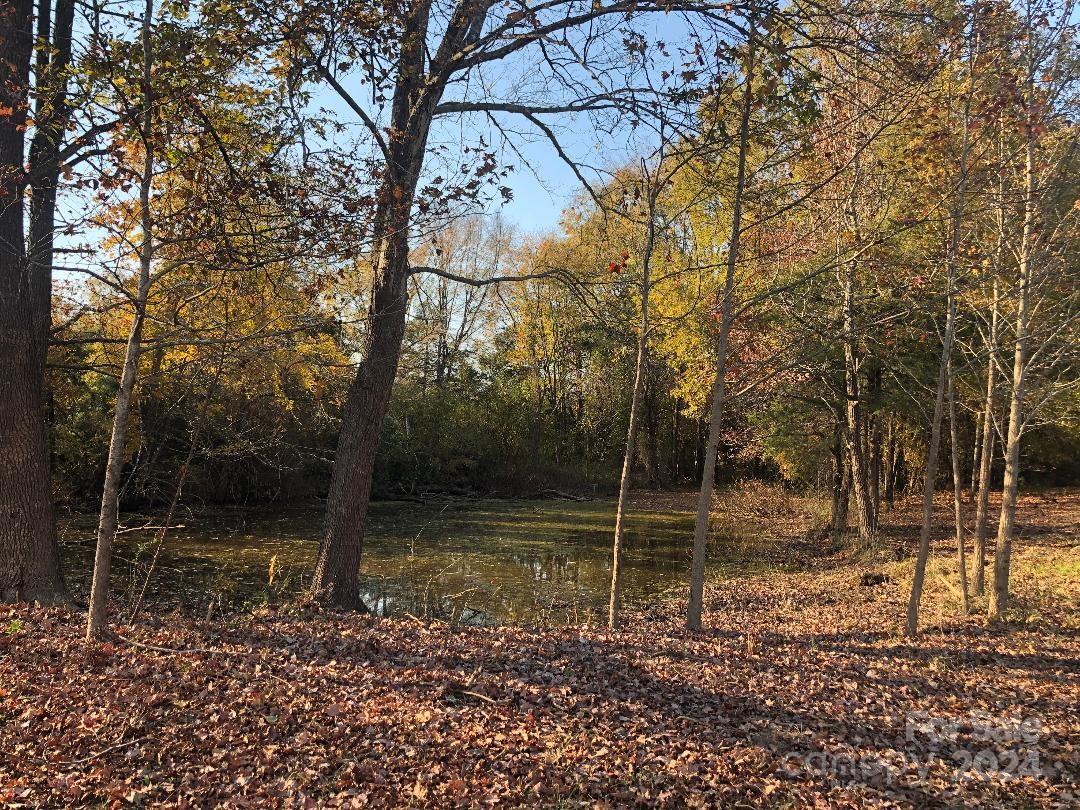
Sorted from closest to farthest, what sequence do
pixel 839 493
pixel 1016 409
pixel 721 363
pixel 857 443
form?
pixel 721 363, pixel 1016 409, pixel 857 443, pixel 839 493

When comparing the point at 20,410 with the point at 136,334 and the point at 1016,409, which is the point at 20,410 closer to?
the point at 136,334

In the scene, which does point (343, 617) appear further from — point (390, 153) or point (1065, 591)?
point (1065, 591)

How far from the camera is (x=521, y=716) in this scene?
481cm

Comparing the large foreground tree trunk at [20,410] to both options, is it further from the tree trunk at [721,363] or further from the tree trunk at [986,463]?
the tree trunk at [986,463]

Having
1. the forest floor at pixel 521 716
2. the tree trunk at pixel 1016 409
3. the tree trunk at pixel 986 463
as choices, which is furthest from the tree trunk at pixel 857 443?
the forest floor at pixel 521 716

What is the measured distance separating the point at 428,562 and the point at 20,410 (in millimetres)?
9107

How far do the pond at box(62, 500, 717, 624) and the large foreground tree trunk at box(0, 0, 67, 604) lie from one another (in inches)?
34.0

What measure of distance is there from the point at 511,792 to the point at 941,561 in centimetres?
1270

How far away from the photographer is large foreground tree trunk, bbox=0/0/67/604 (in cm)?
682

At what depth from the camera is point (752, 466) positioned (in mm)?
34469

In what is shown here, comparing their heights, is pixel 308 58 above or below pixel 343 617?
above

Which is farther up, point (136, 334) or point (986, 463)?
point (136, 334)

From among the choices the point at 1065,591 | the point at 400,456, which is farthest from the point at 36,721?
the point at 400,456

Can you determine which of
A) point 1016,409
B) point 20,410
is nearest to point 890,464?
point 1016,409
